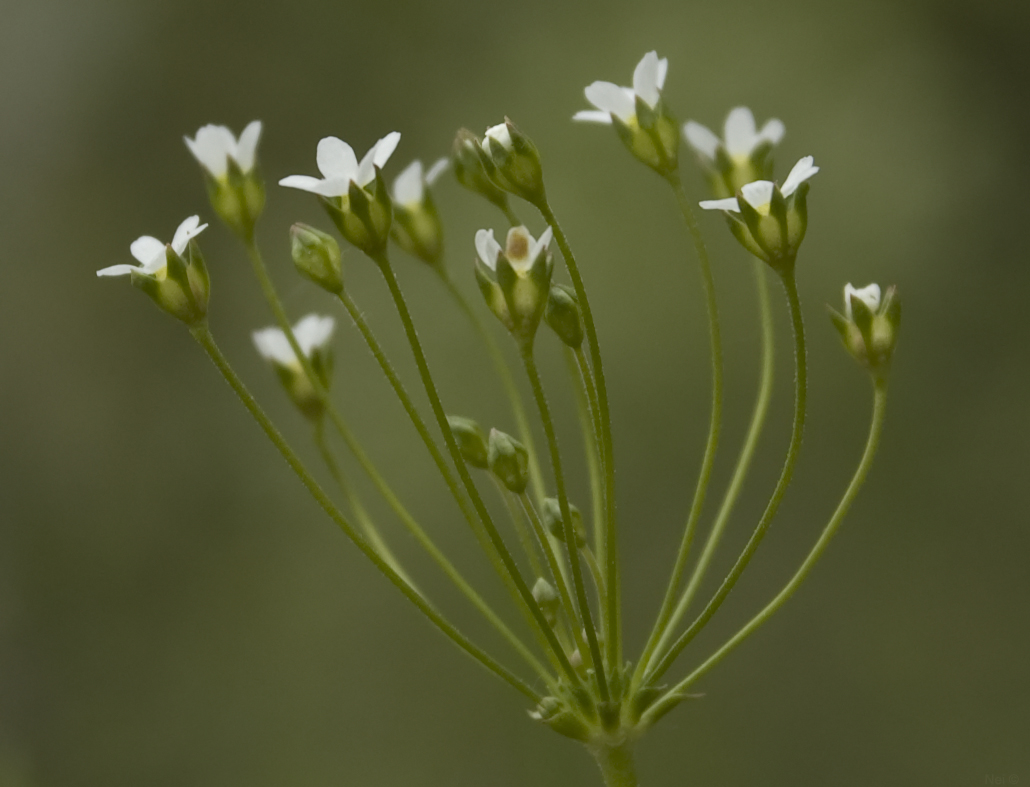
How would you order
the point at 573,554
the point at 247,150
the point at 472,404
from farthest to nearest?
1. the point at 472,404
2. the point at 247,150
3. the point at 573,554

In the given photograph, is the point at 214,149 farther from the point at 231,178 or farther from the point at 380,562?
the point at 380,562

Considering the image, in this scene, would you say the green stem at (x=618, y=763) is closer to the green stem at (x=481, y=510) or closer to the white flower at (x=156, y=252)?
the green stem at (x=481, y=510)

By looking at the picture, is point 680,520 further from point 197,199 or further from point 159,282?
point 159,282

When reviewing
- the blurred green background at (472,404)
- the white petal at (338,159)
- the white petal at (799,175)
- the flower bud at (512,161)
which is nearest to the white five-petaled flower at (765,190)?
the white petal at (799,175)

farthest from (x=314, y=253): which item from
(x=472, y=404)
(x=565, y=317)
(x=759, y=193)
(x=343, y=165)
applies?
(x=472, y=404)

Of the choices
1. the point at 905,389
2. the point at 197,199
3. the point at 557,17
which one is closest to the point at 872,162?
the point at 905,389

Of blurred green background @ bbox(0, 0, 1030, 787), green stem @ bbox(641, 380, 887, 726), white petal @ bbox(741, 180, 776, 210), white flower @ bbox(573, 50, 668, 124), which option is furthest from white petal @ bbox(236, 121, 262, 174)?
blurred green background @ bbox(0, 0, 1030, 787)

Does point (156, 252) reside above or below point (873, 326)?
above
